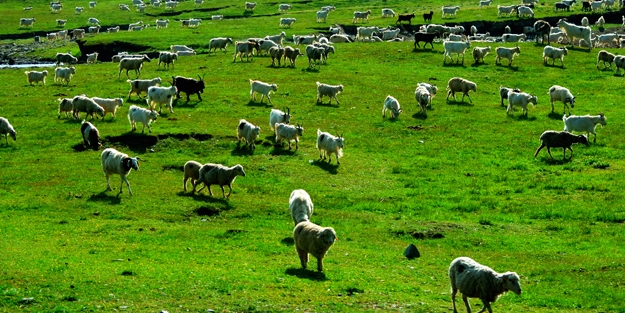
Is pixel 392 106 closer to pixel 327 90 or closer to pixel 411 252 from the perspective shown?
pixel 327 90

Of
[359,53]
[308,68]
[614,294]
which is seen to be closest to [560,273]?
[614,294]

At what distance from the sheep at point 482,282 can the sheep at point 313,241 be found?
3672 millimetres

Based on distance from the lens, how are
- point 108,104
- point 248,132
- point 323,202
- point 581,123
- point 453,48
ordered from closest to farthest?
point 323,202, point 248,132, point 581,123, point 108,104, point 453,48

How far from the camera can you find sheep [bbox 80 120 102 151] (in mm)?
34188

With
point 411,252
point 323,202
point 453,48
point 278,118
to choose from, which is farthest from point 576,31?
point 411,252

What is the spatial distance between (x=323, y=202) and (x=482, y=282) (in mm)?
12822

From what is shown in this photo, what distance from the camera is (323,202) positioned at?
28531 mm

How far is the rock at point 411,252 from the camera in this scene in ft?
73.2

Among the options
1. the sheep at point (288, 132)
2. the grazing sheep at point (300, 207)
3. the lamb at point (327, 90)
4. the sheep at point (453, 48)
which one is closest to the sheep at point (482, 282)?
the grazing sheep at point (300, 207)

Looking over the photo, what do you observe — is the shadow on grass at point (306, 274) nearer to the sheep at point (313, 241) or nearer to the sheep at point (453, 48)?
the sheep at point (313, 241)

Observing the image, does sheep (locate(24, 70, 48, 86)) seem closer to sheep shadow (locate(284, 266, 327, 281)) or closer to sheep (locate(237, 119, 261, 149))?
sheep (locate(237, 119, 261, 149))

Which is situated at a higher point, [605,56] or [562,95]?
[605,56]

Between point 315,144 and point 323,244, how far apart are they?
Answer: 1758 cm

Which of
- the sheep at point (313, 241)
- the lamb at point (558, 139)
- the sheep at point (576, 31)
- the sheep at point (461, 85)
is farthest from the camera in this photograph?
the sheep at point (576, 31)
